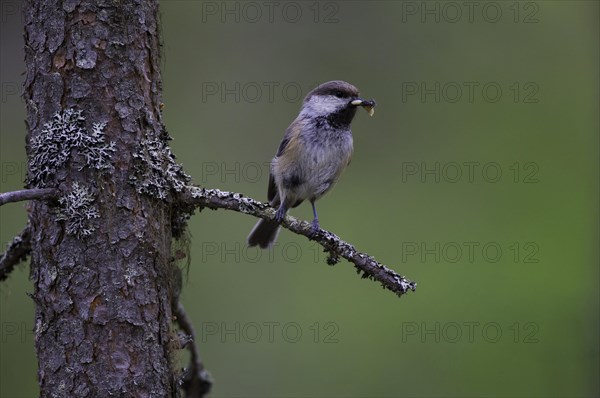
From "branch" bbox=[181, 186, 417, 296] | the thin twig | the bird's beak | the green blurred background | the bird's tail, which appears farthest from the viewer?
the green blurred background

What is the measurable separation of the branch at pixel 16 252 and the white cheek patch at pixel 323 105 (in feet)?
5.22

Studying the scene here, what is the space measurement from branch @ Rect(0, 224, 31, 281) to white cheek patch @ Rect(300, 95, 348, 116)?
1.59 m

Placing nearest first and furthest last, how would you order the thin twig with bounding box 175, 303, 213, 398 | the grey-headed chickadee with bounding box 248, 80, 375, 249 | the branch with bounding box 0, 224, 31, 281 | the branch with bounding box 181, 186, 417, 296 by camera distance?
1. the branch with bounding box 181, 186, 417, 296
2. the branch with bounding box 0, 224, 31, 281
3. the thin twig with bounding box 175, 303, 213, 398
4. the grey-headed chickadee with bounding box 248, 80, 375, 249

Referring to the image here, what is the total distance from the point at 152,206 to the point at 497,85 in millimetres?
3898

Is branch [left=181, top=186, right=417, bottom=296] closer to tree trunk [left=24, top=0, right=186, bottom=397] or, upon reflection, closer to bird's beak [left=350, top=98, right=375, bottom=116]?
tree trunk [left=24, top=0, right=186, bottom=397]

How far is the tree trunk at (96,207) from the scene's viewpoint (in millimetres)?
2305

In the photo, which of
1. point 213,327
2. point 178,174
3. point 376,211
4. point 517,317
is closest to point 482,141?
point 376,211

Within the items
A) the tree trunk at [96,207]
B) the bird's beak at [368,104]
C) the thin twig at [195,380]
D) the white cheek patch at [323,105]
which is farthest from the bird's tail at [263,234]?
the tree trunk at [96,207]

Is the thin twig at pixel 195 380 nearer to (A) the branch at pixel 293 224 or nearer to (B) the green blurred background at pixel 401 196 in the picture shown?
(A) the branch at pixel 293 224

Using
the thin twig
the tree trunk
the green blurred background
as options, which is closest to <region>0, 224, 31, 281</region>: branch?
the tree trunk

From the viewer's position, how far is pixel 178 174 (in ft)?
8.38

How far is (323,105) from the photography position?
3621 mm

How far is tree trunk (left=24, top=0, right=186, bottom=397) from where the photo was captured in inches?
90.7

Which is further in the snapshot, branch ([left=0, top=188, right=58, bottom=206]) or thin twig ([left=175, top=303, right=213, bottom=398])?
thin twig ([left=175, top=303, right=213, bottom=398])
